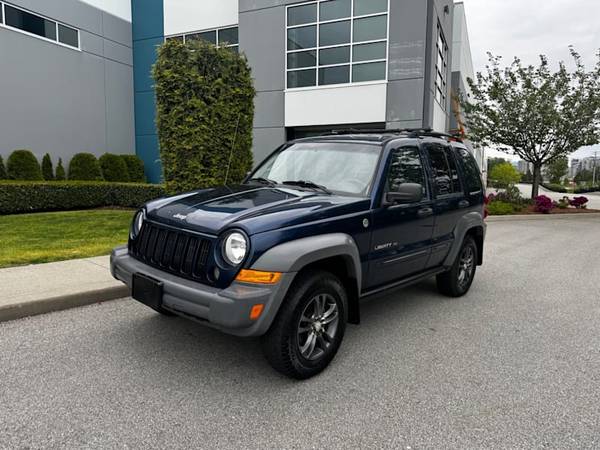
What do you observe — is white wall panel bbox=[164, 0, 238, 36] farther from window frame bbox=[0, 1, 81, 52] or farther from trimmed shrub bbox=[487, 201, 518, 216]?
trimmed shrub bbox=[487, 201, 518, 216]

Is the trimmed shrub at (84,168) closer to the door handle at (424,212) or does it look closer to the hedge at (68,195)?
the hedge at (68,195)

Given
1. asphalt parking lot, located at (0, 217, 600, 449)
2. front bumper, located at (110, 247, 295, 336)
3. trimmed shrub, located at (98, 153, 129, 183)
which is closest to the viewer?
asphalt parking lot, located at (0, 217, 600, 449)

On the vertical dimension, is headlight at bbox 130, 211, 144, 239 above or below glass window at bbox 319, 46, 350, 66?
below

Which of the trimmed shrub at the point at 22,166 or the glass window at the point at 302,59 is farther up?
the glass window at the point at 302,59

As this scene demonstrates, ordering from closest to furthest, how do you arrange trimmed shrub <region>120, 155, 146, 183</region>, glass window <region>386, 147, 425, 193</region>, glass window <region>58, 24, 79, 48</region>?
glass window <region>386, 147, 425, 193</region>
glass window <region>58, 24, 79, 48</region>
trimmed shrub <region>120, 155, 146, 183</region>

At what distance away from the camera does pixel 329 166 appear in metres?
4.39

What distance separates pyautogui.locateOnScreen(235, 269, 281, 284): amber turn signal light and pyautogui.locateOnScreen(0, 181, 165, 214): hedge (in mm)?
10262

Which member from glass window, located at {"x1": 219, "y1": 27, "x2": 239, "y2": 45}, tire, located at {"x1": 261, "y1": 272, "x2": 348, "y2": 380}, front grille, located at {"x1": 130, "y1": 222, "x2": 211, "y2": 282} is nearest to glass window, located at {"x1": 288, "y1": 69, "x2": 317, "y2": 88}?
glass window, located at {"x1": 219, "y1": 27, "x2": 239, "y2": 45}

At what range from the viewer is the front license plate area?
10.8ft

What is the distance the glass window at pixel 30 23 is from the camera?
15141 mm

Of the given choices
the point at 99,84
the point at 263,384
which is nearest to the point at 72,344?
the point at 263,384

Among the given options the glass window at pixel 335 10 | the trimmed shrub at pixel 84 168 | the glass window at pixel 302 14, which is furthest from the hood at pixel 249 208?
the trimmed shrub at pixel 84 168

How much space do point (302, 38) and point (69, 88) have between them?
29.5ft

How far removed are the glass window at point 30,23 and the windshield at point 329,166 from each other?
1510cm
